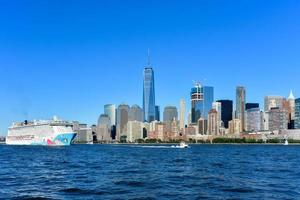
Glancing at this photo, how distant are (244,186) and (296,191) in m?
4.95

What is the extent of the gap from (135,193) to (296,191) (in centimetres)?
1370

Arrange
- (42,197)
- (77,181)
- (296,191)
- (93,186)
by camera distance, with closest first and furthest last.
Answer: (42,197), (296,191), (93,186), (77,181)

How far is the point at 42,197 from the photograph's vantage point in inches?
1457

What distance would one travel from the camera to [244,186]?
144 ft

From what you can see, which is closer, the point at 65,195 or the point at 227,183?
the point at 65,195

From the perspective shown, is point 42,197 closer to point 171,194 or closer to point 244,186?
point 171,194

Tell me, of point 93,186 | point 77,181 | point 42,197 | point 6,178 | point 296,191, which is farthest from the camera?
point 6,178

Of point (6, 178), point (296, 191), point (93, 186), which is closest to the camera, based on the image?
point (296, 191)

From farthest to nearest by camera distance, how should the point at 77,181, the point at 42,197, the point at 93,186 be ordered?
1. the point at 77,181
2. the point at 93,186
3. the point at 42,197

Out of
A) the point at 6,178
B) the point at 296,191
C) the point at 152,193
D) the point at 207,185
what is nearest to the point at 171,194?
the point at 152,193

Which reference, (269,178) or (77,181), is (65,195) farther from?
(269,178)

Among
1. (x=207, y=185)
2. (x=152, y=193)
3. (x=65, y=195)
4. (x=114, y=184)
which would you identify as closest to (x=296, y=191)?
(x=207, y=185)

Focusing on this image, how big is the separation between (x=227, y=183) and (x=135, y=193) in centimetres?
1130

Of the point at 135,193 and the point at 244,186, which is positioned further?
the point at 244,186
